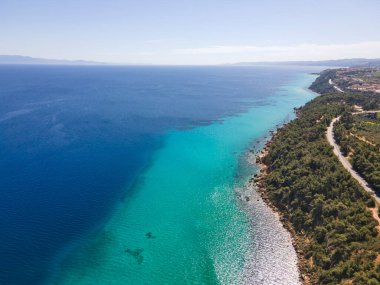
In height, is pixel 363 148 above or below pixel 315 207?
above

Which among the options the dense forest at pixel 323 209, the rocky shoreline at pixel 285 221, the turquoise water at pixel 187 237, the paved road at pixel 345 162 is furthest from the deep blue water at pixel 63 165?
the paved road at pixel 345 162

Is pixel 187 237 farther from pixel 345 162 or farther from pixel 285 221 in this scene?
pixel 345 162

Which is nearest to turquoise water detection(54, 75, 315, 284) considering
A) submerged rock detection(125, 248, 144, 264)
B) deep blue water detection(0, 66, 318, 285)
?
submerged rock detection(125, 248, 144, 264)

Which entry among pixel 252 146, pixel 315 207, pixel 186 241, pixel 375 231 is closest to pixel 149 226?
pixel 186 241

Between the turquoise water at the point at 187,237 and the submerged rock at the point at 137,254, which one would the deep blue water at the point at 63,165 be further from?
the submerged rock at the point at 137,254

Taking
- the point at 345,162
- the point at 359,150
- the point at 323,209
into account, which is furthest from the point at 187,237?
the point at 359,150

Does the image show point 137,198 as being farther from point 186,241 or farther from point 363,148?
point 363,148
